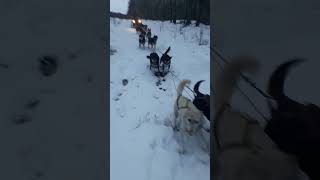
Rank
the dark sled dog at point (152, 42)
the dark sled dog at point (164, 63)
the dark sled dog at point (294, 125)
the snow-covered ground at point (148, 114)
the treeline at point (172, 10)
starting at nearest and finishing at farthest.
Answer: the dark sled dog at point (294, 125), the snow-covered ground at point (148, 114), the dark sled dog at point (164, 63), the dark sled dog at point (152, 42), the treeline at point (172, 10)

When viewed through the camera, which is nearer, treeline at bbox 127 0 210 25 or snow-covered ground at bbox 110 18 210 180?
snow-covered ground at bbox 110 18 210 180

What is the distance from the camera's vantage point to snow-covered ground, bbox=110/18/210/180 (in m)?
4.23

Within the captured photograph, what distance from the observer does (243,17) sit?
1598mm

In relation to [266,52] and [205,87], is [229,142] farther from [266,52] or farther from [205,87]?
[205,87]

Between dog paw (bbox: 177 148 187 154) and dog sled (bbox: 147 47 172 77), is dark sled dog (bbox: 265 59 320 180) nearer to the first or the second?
dog paw (bbox: 177 148 187 154)

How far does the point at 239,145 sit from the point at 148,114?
4.43m

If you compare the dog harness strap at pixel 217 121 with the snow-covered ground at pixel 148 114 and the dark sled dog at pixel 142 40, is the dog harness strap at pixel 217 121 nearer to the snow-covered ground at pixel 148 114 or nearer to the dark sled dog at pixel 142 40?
the snow-covered ground at pixel 148 114

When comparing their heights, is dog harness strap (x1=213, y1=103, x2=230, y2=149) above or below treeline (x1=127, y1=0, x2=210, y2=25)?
below

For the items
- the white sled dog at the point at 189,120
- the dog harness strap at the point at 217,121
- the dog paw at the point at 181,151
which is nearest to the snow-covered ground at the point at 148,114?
the dog paw at the point at 181,151

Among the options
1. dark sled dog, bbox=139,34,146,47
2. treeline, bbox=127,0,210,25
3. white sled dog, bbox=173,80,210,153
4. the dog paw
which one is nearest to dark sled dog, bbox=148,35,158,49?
dark sled dog, bbox=139,34,146,47

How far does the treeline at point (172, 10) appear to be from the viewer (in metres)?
14.2

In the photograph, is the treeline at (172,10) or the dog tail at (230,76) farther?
the treeline at (172,10)
